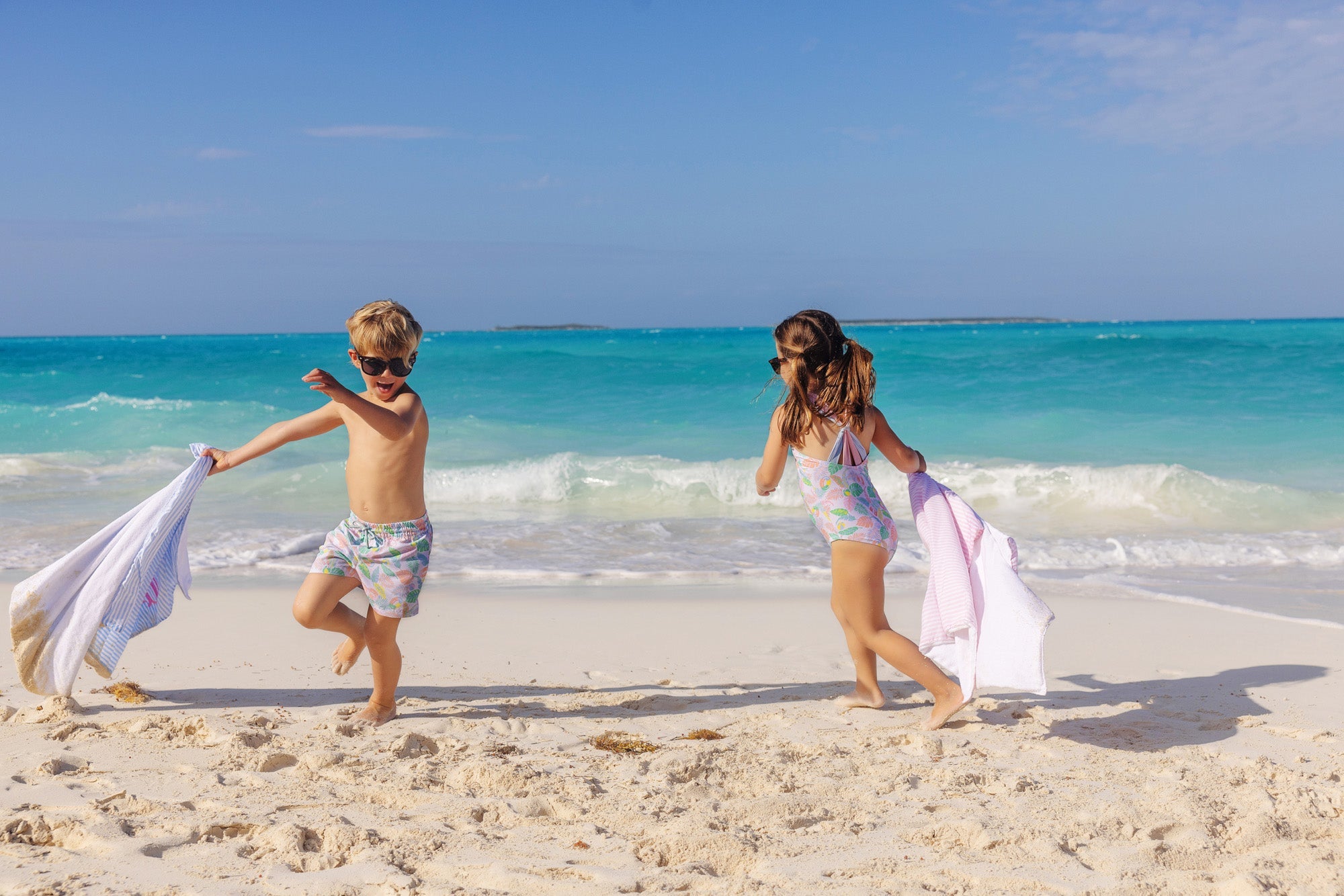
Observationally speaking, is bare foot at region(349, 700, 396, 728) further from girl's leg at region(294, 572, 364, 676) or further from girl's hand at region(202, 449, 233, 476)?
girl's hand at region(202, 449, 233, 476)

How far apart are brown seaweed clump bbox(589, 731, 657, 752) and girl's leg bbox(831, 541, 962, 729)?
2.81ft

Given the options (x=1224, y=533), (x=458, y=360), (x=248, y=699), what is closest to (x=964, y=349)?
(x=458, y=360)

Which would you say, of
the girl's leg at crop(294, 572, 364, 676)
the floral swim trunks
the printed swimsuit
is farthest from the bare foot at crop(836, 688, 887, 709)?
the girl's leg at crop(294, 572, 364, 676)

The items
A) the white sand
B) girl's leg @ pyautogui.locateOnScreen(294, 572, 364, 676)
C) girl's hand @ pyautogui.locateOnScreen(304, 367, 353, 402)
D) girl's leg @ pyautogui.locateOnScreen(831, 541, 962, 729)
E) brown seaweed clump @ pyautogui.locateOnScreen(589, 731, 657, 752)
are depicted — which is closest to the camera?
the white sand

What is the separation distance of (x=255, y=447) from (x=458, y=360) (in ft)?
98.4

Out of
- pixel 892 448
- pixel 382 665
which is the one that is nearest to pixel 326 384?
pixel 382 665

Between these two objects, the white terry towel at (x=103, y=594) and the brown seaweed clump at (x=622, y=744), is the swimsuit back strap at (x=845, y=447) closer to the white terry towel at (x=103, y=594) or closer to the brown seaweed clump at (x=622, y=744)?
the brown seaweed clump at (x=622, y=744)

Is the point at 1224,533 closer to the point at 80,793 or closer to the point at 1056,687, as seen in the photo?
the point at 1056,687

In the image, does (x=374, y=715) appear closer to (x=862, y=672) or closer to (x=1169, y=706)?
(x=862, y=672)

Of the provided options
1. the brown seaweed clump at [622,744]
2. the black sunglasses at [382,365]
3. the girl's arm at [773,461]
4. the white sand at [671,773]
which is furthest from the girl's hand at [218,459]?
the girl's arm at [773,461]

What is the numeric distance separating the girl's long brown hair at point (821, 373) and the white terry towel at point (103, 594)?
6.81 ft

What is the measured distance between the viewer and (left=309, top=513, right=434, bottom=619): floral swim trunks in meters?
3.38

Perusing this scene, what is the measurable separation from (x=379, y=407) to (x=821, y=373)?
149 cm

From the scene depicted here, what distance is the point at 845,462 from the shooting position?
356cm
